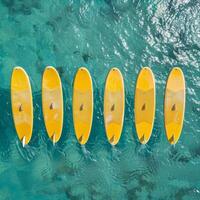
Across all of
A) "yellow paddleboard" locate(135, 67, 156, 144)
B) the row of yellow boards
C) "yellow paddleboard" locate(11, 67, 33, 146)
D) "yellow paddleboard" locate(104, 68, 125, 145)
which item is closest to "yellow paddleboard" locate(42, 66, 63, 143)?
the row of yellow boards

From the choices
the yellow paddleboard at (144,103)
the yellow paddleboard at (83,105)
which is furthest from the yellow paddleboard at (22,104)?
the yellow paddleboard at (144,103)

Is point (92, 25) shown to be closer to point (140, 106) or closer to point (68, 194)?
point (140, 106)

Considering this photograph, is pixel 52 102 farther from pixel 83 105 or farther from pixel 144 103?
pixel 144 103

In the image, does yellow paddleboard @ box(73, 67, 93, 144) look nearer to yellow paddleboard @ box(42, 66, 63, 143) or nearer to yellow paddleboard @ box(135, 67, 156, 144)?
yellow paddleboard @ box(42, 66, 63, 143)

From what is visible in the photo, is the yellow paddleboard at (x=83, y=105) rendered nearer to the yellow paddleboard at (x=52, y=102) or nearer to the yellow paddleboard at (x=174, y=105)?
the yellow paddleboard at (x=52, y=102)

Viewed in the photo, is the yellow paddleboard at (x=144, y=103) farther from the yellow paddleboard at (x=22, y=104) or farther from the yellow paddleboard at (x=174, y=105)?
the yellow paddleboard at (x=22, y=104)

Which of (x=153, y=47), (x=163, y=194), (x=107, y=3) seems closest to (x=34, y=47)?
(x=107, y=3)
